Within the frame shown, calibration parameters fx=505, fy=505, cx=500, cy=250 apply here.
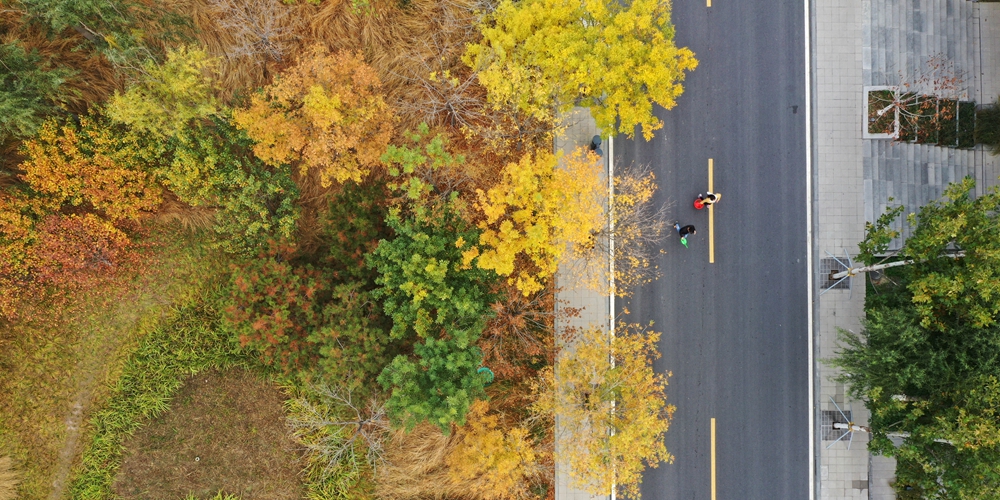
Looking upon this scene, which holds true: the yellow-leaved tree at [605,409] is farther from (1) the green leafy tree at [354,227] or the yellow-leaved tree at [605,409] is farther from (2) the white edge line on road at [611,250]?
(1) the green leafy tree at [354,227]

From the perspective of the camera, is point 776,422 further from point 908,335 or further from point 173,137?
point 173,137

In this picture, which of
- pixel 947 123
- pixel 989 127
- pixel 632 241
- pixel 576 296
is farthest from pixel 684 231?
pixel 989 127

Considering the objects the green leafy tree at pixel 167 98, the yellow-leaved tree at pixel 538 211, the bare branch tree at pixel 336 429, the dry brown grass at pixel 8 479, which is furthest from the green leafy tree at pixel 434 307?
the dry brown grass at pixel 8 479

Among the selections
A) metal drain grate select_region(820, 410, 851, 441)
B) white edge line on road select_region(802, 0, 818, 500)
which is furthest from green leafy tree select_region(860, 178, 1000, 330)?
metal drain grate select_region(820, 410, 851, 441)

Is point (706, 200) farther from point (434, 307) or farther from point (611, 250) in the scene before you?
point (434, 307)

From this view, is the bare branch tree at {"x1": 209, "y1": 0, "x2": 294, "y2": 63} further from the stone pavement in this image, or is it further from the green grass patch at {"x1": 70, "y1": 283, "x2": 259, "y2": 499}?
the stone pavement
